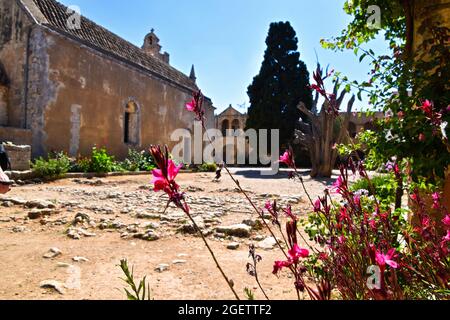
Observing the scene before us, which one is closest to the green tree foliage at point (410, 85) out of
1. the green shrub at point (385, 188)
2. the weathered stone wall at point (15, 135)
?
the green shrub at point (385, 188)

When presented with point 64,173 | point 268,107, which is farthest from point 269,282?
point 268,107

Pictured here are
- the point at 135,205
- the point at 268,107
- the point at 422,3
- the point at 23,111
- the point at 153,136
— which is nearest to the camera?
the point at 422,3

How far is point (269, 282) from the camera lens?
9.55 ft

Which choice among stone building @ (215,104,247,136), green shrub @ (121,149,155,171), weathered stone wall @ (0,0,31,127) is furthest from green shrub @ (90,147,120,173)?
stone building @ (215,104,247,136)

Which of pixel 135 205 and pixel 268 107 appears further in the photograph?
pixel 268 107

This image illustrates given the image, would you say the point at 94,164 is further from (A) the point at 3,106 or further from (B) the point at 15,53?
(B) the point at 15,53

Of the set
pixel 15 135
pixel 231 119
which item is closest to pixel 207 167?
pixel 15 135

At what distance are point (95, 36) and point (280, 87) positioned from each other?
44.5 ft

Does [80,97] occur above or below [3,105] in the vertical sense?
above

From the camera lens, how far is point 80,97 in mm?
14383

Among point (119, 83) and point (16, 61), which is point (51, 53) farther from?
point (119, 83)

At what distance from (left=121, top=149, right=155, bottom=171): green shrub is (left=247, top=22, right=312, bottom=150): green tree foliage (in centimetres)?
1028

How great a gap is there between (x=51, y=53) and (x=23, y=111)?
8.85ft

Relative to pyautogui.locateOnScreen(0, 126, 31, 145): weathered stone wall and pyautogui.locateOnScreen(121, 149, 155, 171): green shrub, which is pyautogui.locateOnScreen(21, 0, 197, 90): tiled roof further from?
pyautogui.locateOnScreen(121, 149, 155, 171): green shrub
